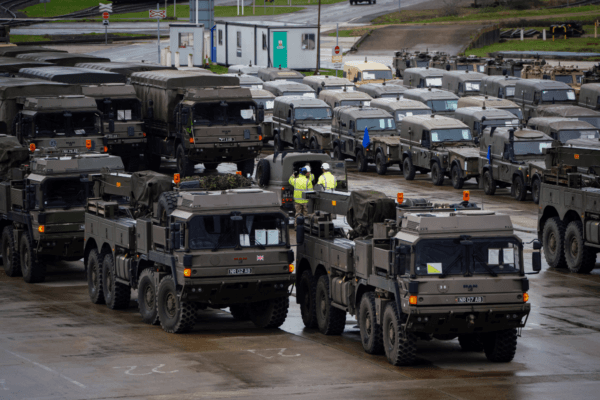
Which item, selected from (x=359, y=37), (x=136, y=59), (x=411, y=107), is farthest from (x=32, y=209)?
(x=359, y=37)

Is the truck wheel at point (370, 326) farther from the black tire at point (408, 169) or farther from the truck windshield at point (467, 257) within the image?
the black tire at point (408, 169)

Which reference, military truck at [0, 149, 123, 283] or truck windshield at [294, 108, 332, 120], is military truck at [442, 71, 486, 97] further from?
military truck at [0, 149, 123, 283]

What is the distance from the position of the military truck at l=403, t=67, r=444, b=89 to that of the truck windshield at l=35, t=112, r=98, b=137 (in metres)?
26.0

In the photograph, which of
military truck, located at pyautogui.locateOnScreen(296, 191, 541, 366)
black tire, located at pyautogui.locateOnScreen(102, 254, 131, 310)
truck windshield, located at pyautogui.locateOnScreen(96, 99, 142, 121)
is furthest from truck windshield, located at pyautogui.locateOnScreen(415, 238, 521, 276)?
truck windshield, located at pyautogui.locateOnScreen(96, 99, 142, 121)

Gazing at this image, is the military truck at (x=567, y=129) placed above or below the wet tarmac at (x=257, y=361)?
above

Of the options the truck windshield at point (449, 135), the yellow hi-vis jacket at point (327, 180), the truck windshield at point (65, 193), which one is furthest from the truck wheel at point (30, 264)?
the truck windshield at point (449, 135)

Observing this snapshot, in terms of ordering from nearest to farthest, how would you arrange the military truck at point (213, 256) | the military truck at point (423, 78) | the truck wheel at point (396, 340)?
the truck wheel at point (396, 340), the military truck at point (213, 256), the military truck at point (423, 78)

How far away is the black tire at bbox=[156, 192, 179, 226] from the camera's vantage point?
18.7 metres

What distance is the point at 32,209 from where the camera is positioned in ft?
79.5

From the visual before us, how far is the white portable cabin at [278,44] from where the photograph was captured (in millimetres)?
71938

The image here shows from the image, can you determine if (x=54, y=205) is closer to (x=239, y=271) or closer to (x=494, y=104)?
(x=239, y=271)

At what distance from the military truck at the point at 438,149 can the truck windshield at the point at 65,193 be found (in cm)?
1565

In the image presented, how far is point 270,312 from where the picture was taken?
19.0 m

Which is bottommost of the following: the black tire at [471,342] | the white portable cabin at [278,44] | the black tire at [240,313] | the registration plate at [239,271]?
the black tire at [240,313]
